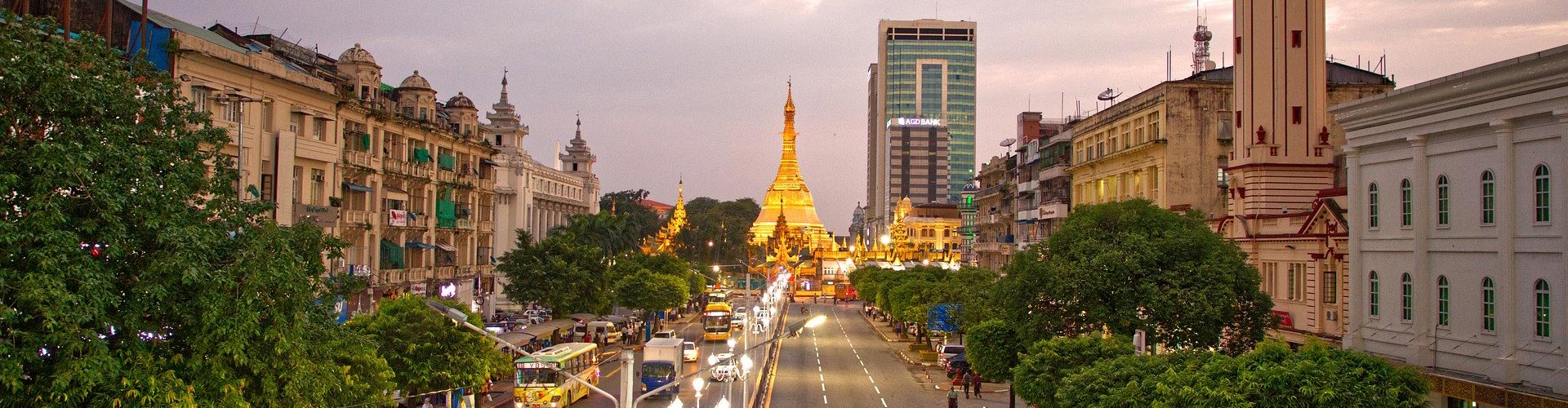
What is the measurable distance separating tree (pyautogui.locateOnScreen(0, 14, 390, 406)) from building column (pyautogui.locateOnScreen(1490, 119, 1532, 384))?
21515 millimetres

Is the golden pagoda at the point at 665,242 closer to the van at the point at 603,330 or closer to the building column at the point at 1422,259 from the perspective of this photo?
the van at the point at 603,330

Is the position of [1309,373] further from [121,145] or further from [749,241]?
[749,241]

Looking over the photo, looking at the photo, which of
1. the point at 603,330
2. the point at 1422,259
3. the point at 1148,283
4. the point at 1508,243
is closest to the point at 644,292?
the point at 603,330

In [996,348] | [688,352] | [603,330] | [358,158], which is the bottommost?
[688,352]

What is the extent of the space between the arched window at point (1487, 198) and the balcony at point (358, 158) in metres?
38.0

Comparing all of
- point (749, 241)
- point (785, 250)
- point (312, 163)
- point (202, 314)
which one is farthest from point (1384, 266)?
point (749, 241)

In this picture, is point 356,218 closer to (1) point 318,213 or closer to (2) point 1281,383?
(1) point 318,213

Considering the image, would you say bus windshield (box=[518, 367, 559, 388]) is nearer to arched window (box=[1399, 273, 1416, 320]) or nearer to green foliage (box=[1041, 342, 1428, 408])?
green foliage (box=[1041, 342, 1428, 408])

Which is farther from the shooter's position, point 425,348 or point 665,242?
point 665,242

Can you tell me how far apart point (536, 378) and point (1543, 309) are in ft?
87.9

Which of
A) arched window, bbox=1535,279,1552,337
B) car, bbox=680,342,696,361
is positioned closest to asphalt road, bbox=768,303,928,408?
car, bbox=680,342,696,361

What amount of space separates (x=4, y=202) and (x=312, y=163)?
31.0 metres

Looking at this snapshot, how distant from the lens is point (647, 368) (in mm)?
48781

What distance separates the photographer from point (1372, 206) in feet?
104
